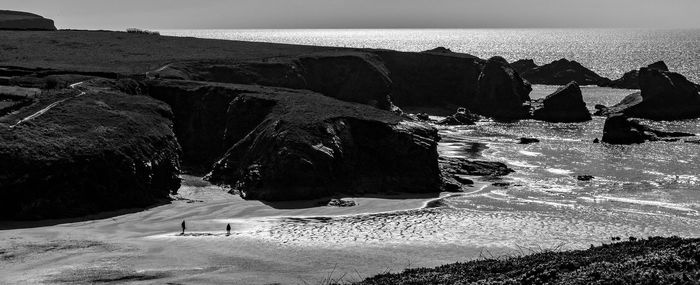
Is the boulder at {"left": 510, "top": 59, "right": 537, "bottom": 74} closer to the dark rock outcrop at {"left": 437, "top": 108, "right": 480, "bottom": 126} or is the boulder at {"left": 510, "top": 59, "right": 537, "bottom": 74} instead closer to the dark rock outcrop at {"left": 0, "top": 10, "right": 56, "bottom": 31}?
the dark rock outcrop at {"left": 437, "top": 108, "right": 480, "bottom": 126}

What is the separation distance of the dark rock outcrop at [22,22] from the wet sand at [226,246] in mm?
97245

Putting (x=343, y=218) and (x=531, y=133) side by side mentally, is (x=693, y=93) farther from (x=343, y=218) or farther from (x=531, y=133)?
(x=343, y=218)

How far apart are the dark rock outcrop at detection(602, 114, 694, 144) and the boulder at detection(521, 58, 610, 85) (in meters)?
75.3

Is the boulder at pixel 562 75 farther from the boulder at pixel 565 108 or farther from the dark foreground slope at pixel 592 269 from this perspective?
the dark foreground slope at pixel 592 269

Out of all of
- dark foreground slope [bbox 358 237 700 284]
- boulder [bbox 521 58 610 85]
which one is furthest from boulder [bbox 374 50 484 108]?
dark foreground slope [bbox 358 237 700 284]

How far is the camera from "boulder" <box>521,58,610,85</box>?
15527 cm

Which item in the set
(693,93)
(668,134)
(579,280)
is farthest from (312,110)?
(693,93)

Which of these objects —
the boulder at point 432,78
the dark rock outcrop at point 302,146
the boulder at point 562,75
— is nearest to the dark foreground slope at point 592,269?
the dark rock outcrop at point 302,146

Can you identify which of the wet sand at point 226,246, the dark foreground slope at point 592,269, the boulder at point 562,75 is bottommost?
the wet sand at point 226,246

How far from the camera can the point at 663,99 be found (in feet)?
321

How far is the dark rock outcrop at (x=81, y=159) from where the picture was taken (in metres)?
41.4

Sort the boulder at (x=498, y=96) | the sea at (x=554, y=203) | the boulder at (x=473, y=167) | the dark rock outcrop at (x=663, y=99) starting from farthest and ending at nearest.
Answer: the boulder at (x=498, y=96) < the dark rock outcrop at (x=663, y=99) < the boulder at (x=473, y=167) < the sea at (x=554, y=203)

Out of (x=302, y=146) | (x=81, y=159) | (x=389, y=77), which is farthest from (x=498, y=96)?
(x=81, y=159)

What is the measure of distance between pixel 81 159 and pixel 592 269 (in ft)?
109
